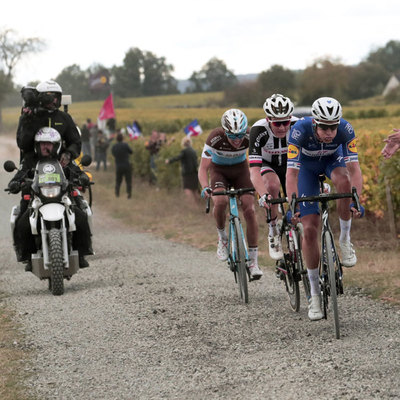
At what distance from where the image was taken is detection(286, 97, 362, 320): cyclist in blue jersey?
7.45 meters

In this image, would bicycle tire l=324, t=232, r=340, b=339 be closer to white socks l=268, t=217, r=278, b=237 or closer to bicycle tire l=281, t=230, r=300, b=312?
bicycle tire l=281, t=230, r=300, b=312

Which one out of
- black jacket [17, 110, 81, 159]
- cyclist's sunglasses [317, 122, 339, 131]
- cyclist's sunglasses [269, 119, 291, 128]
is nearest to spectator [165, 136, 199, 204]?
black jacket [17, 110, 81, 159]

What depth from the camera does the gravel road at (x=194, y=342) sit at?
5.86 meters

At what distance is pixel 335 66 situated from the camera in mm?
88375

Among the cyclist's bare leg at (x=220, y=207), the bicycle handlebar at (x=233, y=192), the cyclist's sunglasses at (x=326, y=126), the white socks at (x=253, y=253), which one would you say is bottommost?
the white socks at (x=253, y=253)

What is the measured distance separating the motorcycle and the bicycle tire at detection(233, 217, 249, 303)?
6.85 feet

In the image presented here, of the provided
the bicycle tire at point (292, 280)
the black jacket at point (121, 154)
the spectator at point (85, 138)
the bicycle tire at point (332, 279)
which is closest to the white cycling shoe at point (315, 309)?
the bicycle tire at point (332, 279)

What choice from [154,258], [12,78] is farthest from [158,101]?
[154,258]

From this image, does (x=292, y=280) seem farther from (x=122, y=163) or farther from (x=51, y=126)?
(x=122, y=163)

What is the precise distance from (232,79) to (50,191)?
136 m

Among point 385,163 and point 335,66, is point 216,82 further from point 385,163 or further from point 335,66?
point 385,163

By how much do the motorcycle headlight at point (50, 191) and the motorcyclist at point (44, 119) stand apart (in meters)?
0.55

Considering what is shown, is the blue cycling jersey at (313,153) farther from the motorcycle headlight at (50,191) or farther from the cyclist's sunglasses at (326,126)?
the motorcycle headlight at (50,191)

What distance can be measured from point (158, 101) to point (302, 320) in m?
110
